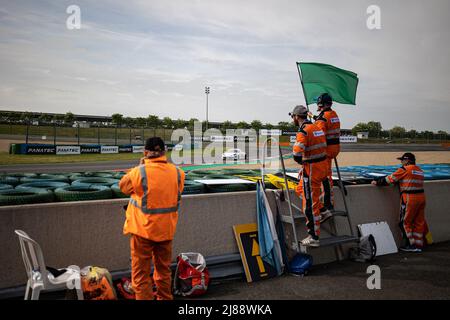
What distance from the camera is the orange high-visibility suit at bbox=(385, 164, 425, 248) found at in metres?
7.16

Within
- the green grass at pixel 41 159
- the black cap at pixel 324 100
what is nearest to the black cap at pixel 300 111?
the black cap at pixel 324 100

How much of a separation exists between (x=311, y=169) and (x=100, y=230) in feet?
10.4

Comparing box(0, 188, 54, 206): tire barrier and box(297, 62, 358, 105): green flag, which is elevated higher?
box(297, 62, 358, 105): green flag

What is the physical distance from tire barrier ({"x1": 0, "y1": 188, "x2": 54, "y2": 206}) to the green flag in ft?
14.9

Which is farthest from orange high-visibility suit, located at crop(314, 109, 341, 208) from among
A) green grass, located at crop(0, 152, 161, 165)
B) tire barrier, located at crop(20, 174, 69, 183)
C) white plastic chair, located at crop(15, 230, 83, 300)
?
green grass, located at crop(0, 152, 161, 165)

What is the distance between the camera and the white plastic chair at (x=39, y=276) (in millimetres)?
3561

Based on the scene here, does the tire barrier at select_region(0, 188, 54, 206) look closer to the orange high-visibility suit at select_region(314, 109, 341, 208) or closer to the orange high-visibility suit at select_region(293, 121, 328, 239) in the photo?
the orange high-visibility suit at select_region(293, 121, 328, 239)

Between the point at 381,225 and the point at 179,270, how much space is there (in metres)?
4.32

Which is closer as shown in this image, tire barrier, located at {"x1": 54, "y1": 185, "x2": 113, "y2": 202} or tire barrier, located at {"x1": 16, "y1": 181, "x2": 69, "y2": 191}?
tire barrier, located at {"x1": 54, "y1": 185, "x2": 113, "y2": 202}

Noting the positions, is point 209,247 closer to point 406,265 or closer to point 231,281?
point 231,281

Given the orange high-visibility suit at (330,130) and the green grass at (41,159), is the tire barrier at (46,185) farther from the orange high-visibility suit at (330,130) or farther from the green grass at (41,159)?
the green grass at (41,159)

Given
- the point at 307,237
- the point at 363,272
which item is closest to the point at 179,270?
the point at 307,237

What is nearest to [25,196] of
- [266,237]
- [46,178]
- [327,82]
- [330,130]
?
[46,178]
